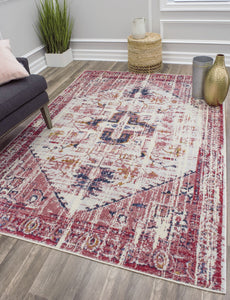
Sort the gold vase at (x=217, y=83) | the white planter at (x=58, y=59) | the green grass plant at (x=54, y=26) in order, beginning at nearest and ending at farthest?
the gold vase at (x=217, y=83), the green grass plant at (x=54, y=26), the white planter at (x=58, y=59)

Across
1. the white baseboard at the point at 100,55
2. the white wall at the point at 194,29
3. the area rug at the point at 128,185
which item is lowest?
the area rug at the point at 128,185

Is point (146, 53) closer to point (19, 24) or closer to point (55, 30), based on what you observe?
point (55, 30)

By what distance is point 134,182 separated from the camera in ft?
5.49

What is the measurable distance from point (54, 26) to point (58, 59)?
1.26 ft

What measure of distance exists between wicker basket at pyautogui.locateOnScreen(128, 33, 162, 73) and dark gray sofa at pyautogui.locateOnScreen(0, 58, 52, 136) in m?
1.23

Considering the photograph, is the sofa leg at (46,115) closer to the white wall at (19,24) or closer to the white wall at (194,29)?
the white wall at (19,24)

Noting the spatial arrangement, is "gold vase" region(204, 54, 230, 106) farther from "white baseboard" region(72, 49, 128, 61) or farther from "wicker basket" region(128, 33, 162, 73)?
"white baseboard" region(72, 49, 128, 61)

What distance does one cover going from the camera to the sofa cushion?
5.92ft

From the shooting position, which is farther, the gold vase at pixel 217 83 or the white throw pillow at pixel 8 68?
the gold vase at pixel 217 83

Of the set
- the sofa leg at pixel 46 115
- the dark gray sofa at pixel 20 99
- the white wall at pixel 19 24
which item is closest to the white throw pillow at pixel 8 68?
the dark gray sofa at pixel 20 99

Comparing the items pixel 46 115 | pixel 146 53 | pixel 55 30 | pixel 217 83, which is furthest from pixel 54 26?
pixel 217 83

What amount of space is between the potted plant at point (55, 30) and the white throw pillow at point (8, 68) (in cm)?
133

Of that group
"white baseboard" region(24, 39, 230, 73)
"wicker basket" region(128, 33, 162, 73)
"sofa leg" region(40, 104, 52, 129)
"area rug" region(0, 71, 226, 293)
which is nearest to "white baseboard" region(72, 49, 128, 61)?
"white baseboard" region(24, 39, 230, 73)

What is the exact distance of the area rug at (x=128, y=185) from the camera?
129 centimetres
